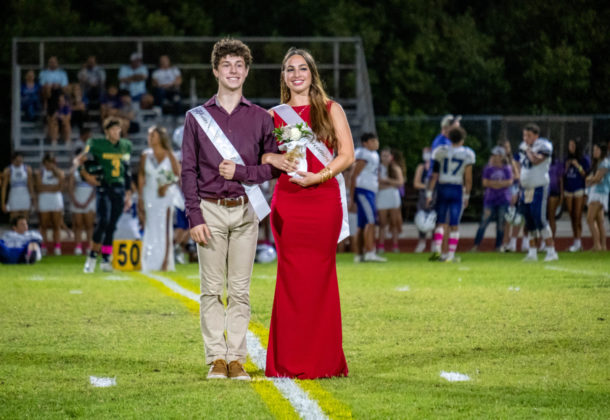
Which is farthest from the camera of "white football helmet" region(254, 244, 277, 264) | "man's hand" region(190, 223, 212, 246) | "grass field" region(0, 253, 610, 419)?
"white football helmet" region(254, 244, 277, 264)

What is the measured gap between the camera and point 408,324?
356 inches

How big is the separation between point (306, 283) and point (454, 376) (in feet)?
3.32

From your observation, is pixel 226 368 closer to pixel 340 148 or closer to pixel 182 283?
pixel 340 148

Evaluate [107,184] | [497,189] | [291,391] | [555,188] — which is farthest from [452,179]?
[291,391]

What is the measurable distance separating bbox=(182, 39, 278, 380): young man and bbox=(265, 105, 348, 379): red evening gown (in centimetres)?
18

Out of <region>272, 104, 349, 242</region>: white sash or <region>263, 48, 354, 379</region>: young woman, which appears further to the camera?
<region>272, 104, 349, 242</region>: white sash

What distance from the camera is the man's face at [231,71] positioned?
6531 mm

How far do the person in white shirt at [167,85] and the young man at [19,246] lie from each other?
928 cm

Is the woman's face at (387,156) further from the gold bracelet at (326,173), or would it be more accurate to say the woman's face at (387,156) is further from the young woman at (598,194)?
the gold bracelet at (326,173)

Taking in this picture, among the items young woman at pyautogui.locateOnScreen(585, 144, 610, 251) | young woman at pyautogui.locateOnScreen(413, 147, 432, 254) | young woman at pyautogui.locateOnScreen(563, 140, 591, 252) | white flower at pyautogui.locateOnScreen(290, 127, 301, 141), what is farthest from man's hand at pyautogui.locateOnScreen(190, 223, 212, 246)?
young woman at pyautogui.locateOnScreen(563, 140, 591, 252)

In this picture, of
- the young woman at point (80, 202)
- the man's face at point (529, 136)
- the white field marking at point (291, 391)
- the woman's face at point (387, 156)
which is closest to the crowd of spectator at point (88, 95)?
the young woman at point (80, 202)

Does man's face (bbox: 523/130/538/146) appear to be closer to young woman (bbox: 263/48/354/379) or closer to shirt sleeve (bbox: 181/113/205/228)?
young woman (bbox: 263/48/354/379)

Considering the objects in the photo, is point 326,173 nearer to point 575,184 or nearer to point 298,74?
point 298,74

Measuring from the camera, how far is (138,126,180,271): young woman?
50.1 feet
